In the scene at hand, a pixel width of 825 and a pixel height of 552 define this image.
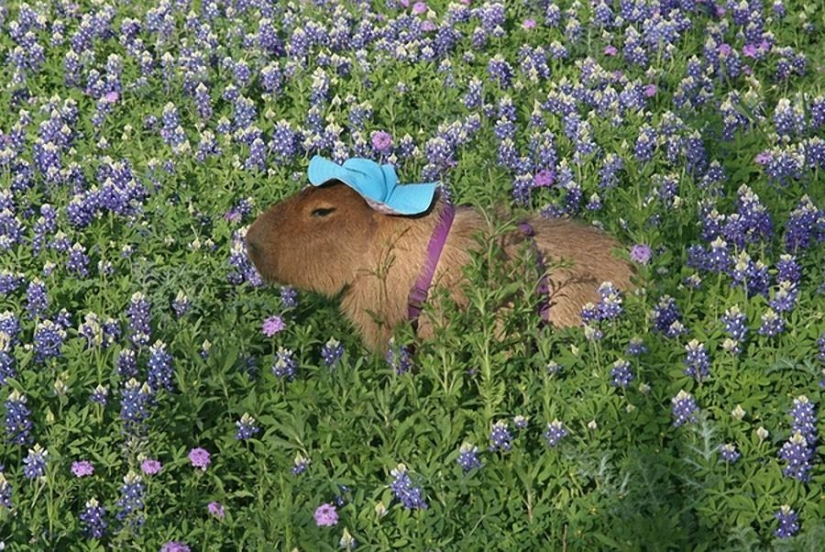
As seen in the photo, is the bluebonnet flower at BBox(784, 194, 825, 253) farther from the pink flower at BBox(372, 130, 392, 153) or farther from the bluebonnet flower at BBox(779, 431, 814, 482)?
the pink flower at BBox(372, 130, 392, 153)

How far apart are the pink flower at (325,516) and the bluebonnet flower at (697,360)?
1.59 metres

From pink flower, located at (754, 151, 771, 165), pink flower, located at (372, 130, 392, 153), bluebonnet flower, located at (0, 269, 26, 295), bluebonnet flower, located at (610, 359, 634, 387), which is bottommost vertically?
pink flower, located at (372, 130, 392, 153)

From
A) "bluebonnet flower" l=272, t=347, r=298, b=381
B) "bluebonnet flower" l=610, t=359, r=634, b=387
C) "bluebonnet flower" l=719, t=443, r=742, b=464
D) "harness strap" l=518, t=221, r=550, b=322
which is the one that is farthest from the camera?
"harness strap" l=518, t=221, r=550, b=322

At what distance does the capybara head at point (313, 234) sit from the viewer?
21.7 ft

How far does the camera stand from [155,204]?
780cm

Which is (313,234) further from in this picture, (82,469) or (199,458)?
(82,469)

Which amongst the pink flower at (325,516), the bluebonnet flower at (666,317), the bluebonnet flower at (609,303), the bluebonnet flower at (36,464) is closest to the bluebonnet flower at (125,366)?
the bluebonnet flower at (36,464)

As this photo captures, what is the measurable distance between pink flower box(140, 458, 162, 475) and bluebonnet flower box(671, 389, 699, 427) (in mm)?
1966

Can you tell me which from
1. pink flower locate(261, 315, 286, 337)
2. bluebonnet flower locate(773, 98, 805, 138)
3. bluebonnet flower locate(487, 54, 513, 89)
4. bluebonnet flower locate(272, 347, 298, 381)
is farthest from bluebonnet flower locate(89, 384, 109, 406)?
bluebonnet flower locate(773, 98, 805, 138)

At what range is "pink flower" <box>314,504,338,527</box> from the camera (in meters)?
5.22

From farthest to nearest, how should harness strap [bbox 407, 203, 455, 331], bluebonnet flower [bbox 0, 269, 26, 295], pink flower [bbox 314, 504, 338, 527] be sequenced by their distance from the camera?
bluebonnet flower [bbox 0, 269, 26, 295] < harness strap [bbox 407, 203, 455, 331] < pink flower [bbox 314, 504, 338, 527]

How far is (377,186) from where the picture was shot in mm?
6539

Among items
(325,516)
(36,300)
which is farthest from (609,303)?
(36,300)

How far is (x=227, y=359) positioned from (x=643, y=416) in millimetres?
1751
